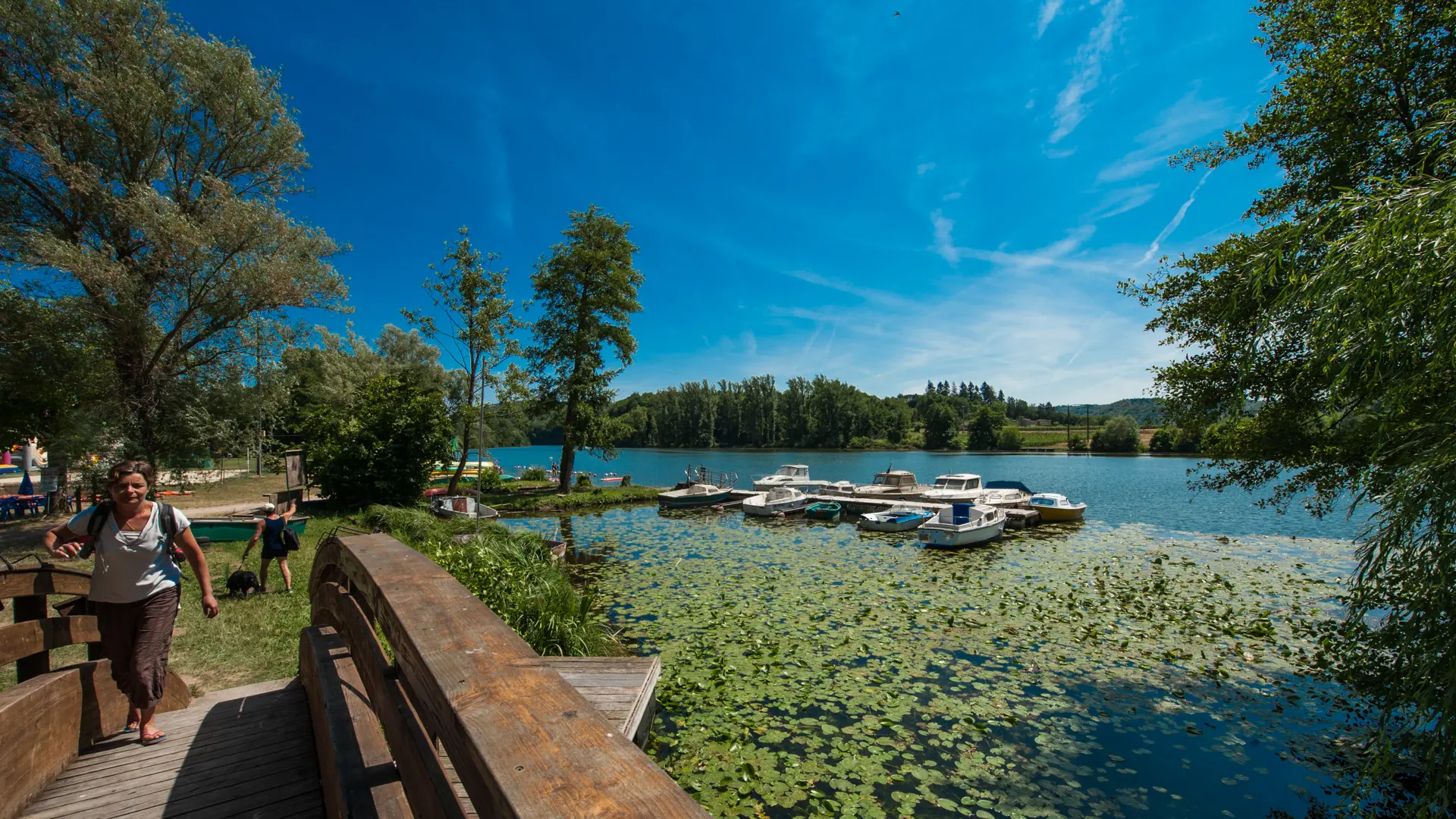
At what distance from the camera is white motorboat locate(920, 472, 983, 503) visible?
29078mm

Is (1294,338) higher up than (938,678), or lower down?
higher up

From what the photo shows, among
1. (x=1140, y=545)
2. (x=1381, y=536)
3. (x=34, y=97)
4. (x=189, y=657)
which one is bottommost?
(x=1140, y=545)

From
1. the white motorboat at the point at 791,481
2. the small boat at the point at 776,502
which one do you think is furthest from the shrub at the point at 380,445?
the white motorboat at the point at 791,481

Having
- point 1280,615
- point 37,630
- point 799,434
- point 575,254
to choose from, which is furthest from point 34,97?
point 799,434

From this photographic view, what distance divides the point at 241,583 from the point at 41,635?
717cm

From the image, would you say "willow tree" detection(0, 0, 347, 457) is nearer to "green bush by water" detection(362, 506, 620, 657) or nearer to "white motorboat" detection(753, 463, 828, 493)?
"green bush by water" detection(362, 506, 620, 657)

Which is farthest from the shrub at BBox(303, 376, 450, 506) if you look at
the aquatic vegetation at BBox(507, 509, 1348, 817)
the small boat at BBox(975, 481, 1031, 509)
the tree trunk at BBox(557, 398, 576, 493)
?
the small boat at BBox(975, 481, 1031, 509)

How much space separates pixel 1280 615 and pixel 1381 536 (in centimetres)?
1078

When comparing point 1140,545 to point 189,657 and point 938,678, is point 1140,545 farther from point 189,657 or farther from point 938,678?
point 189,657

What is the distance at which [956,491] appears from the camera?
30.4 m

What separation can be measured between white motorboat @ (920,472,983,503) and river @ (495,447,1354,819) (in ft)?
31.8

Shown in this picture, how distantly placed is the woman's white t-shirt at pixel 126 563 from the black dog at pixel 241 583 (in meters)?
6.27

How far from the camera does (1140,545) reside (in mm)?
20797

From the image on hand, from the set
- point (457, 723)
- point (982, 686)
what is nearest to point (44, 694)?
point (457, 723)
